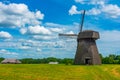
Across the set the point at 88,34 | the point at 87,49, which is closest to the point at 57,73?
the point at 87,49

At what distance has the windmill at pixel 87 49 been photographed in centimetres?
6688

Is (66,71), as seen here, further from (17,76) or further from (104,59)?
(104,59)

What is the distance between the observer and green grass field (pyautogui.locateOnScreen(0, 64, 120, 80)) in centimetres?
4597

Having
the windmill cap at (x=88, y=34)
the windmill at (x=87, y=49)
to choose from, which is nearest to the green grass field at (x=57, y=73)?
the windmill at (x=87, y=49)

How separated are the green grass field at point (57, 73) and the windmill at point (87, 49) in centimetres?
1035

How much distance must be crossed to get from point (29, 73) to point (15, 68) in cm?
480

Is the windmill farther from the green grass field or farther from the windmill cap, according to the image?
the green grass field

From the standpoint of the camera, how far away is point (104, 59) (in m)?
104

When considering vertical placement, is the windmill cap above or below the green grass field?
above

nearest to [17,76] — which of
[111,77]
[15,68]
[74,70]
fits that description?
[15,68]

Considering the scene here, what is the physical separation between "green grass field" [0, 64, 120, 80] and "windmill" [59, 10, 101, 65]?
10.4 m

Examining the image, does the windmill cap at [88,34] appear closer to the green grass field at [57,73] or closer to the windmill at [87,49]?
the windmill at [87,49]

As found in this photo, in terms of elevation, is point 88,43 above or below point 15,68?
above

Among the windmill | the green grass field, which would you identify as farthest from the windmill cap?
the green grass field
